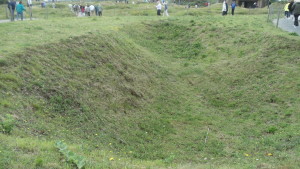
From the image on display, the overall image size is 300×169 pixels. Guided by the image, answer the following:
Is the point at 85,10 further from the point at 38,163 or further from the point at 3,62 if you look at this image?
the point at 38,163

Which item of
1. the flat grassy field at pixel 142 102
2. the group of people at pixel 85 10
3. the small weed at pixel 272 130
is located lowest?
the small weed at pixel 272 130

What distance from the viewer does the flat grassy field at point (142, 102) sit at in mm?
8039

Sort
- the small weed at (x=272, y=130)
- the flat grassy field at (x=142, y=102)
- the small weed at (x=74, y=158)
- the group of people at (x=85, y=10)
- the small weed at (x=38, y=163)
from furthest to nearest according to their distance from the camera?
the group of people at (x=85, y=10), the small weed at (x=272, y=130), the flat grassy field at (x=142, y=102), the small weed at (x=74, y=158), the small weed at (x=38, y=163)

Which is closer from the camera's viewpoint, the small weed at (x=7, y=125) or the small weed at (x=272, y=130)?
the small weed at (x=7, y=125)

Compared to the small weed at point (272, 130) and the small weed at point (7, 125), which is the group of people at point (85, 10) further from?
the small weed at point (7, 125)

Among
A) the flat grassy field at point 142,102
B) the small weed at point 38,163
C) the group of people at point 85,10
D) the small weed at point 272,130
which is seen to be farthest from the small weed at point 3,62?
the group of people at point 85,10

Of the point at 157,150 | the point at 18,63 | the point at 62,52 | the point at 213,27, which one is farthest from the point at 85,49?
the point at 213,27

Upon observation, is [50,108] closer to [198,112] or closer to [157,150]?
[157,150]

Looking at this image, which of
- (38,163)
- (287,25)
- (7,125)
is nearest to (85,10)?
(287,25)

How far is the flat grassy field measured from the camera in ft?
26.4

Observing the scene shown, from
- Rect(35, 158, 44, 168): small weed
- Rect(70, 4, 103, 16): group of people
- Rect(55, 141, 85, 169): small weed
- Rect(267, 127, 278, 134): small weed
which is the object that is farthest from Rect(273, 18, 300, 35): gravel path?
Rect(70, 4, 103, 16): group of people

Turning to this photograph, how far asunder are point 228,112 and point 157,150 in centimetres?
472

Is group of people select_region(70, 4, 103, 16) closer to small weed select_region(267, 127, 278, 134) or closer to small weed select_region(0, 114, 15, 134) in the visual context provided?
small weed select_region(267, 127, 278, 134)

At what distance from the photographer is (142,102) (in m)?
12.9
